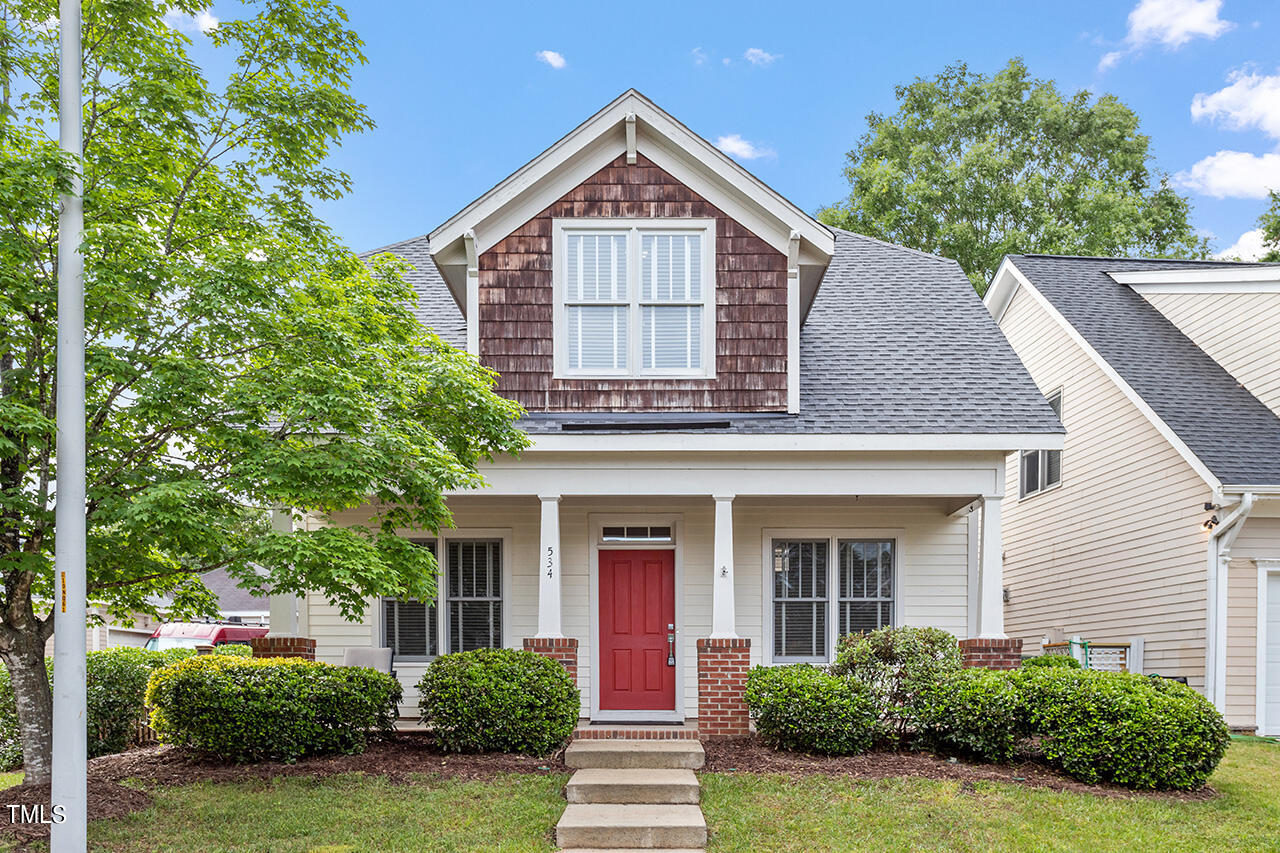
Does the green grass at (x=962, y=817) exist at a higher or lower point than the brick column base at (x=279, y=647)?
lower

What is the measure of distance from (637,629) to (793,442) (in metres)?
3.03

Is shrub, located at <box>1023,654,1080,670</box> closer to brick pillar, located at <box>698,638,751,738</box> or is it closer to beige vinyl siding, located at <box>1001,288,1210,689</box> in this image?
beige vinyl siding, located at <box>1001,288,1210,689</box>

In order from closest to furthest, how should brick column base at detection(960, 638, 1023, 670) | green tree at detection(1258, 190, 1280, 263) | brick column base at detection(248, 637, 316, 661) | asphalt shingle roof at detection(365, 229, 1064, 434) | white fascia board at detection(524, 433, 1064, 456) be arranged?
1. brick column base at detection(960, 638, 1023, 670)
2. white fascia board at detection(524, 433, 1064, 456)
3. asphalt shingle roof at detection(365, 229, 1064, 434)
4. brick column base at detection(248, 637, 316, 661)
5. green tree at detection(1258, 190, 1280, 263)

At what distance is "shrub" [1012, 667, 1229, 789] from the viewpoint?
9062 mm

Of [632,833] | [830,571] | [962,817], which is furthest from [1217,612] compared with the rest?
[632,833]

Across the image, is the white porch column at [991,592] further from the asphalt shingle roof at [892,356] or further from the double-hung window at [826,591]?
Answer: the double-hung window at [826,591]

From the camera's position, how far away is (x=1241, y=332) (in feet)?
49.3

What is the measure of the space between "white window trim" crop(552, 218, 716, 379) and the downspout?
6.29m

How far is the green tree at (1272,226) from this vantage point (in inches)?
1009

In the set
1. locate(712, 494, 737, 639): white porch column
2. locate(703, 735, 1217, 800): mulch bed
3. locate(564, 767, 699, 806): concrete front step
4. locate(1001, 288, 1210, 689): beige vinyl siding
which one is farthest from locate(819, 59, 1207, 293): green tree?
locate(564, 767, 699, 806): concrete front step

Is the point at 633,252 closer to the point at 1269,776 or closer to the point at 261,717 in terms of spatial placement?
the point at 261,717

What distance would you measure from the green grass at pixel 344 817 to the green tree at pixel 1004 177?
21.3 meters

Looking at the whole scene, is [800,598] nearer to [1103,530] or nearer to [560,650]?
[560,650]

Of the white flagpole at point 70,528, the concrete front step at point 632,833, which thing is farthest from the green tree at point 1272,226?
the white flagpole at point 70,528
